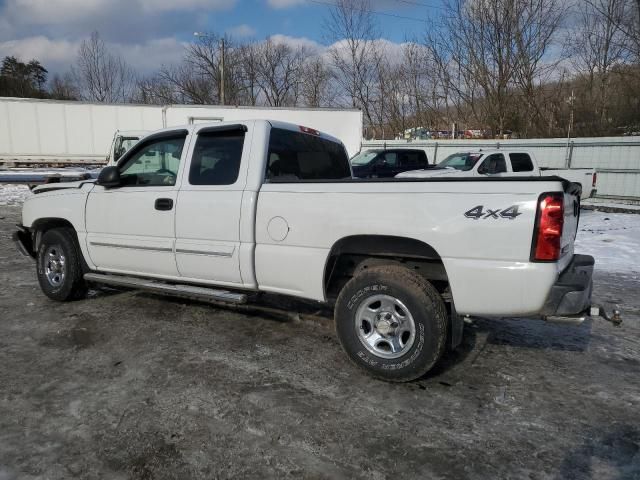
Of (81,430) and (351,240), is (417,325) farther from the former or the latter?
(81,430)

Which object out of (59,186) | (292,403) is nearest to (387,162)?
(59,186)

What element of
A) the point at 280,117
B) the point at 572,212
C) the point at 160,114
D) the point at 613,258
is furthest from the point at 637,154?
the point at 160,114

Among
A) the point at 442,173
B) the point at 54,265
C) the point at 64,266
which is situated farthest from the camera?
the point at 442,173

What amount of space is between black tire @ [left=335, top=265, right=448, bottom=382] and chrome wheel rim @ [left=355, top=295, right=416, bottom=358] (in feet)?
0.03

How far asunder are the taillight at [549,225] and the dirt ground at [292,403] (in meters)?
1.10

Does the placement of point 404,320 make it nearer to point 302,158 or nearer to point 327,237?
point 327,237

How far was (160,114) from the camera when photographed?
21.6m

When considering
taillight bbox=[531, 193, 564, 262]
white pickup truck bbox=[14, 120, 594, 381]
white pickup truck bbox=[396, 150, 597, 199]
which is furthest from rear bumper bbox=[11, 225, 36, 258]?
white pickup truck bbox=[396, 150, 597, 199]

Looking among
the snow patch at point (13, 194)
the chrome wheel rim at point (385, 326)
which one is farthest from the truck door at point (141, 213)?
the snow patch at point (13, 194)

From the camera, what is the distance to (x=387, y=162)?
16.1m

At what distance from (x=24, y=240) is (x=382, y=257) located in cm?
450

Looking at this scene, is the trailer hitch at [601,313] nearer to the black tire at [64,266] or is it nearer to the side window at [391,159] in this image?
the black tire at [64,266]

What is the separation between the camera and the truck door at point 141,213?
4527 mm

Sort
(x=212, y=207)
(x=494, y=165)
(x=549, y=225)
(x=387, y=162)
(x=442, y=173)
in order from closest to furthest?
(x=549, y=225)
(x=212, y=207)
(x=442, y=173)
(x=494, y=165)
(x=387, y=162)
